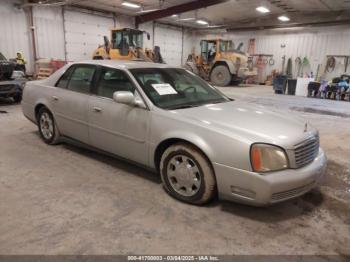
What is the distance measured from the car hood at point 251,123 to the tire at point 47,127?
210 centimetres

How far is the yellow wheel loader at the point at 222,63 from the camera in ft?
45.7

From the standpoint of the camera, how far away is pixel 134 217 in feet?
7.55

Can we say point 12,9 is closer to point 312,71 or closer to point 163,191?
point 163,191

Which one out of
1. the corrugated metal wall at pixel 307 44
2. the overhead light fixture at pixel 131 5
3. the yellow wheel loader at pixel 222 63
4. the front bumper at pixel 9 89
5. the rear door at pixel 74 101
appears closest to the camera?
the rear door at pixel 74 101

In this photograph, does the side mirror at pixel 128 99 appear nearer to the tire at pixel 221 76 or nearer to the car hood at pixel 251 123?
the car hood at pixel 251 123

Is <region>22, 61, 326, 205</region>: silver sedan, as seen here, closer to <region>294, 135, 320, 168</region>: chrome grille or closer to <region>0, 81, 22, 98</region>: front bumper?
<region>294, 135, 320, 168</region>: chrome grille

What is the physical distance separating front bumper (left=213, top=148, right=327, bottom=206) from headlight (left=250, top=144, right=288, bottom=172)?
47mm

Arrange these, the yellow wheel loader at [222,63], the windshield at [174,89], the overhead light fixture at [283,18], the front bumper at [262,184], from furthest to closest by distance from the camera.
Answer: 1. the overhead light fixture at [283,18]
2. the yellow wheel loader at [222,63]
3. the windshield at [174,89]
4. the front bumper at [262,184]

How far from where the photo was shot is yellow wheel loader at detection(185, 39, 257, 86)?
1392cm

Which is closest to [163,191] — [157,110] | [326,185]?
[157,110]

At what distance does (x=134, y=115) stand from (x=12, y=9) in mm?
11195

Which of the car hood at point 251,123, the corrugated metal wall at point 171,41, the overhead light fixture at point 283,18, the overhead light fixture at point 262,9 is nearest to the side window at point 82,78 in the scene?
the car hood at point 251,123

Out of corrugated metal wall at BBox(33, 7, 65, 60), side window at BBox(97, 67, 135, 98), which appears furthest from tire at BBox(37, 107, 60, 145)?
corrugated metal wall at BBox(33, 7, 65, 60)

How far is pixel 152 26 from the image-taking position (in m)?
17.3
